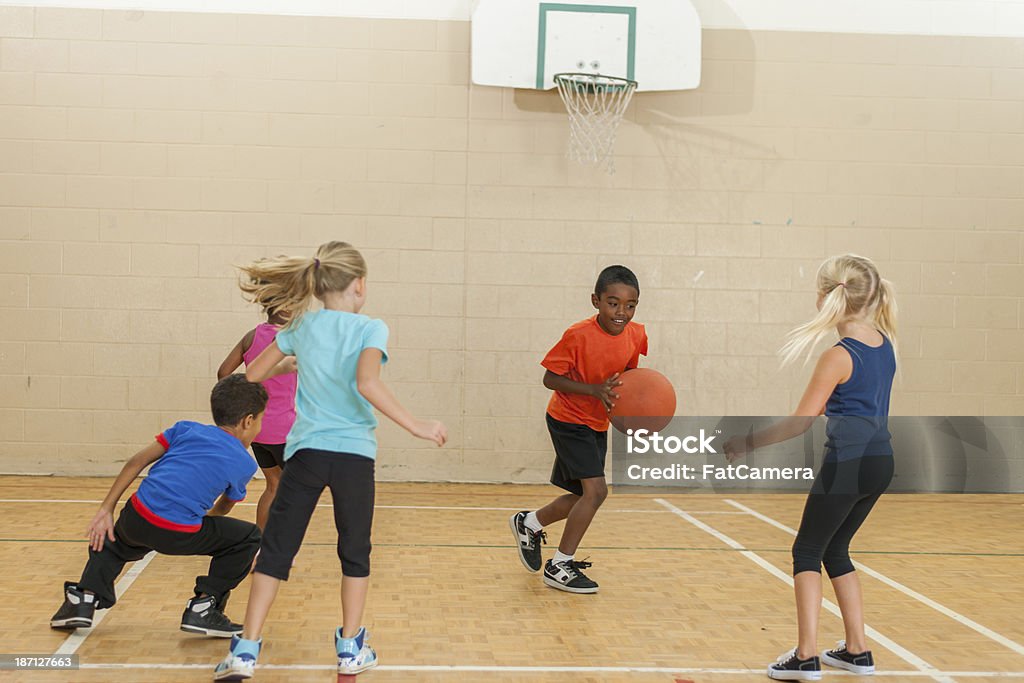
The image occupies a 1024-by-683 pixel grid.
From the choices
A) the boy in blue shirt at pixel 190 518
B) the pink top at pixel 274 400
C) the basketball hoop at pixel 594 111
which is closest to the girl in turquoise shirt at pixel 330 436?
the boy in blue shirt at pixel 190 518

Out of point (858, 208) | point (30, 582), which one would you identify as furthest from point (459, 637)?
point (858, 208)

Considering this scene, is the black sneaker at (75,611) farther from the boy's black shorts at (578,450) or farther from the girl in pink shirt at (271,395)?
the boy's black shorts at (578,450)

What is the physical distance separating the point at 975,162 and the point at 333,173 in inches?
179

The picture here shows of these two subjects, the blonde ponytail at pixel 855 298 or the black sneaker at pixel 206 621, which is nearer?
the blonde ponytail at pixel 855 298

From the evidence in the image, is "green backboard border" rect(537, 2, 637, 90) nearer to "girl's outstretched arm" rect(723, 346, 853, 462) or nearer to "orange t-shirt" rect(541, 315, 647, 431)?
"orange t-shirt" rect(541, 315, 647, 431)

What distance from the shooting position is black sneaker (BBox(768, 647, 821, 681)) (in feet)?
10.0

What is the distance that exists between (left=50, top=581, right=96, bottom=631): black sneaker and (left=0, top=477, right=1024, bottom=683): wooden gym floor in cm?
4

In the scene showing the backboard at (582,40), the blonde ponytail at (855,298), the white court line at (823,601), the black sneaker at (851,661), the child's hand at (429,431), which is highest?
the backboard at (582,40)

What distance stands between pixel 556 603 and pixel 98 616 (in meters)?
1.63

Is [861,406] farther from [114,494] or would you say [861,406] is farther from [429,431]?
[114,494]

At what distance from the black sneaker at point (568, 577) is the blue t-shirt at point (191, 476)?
1393 millimetres

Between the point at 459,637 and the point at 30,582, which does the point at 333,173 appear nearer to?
the point at 30,582

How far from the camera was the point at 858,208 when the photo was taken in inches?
296

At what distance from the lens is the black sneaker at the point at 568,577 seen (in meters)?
4.18
